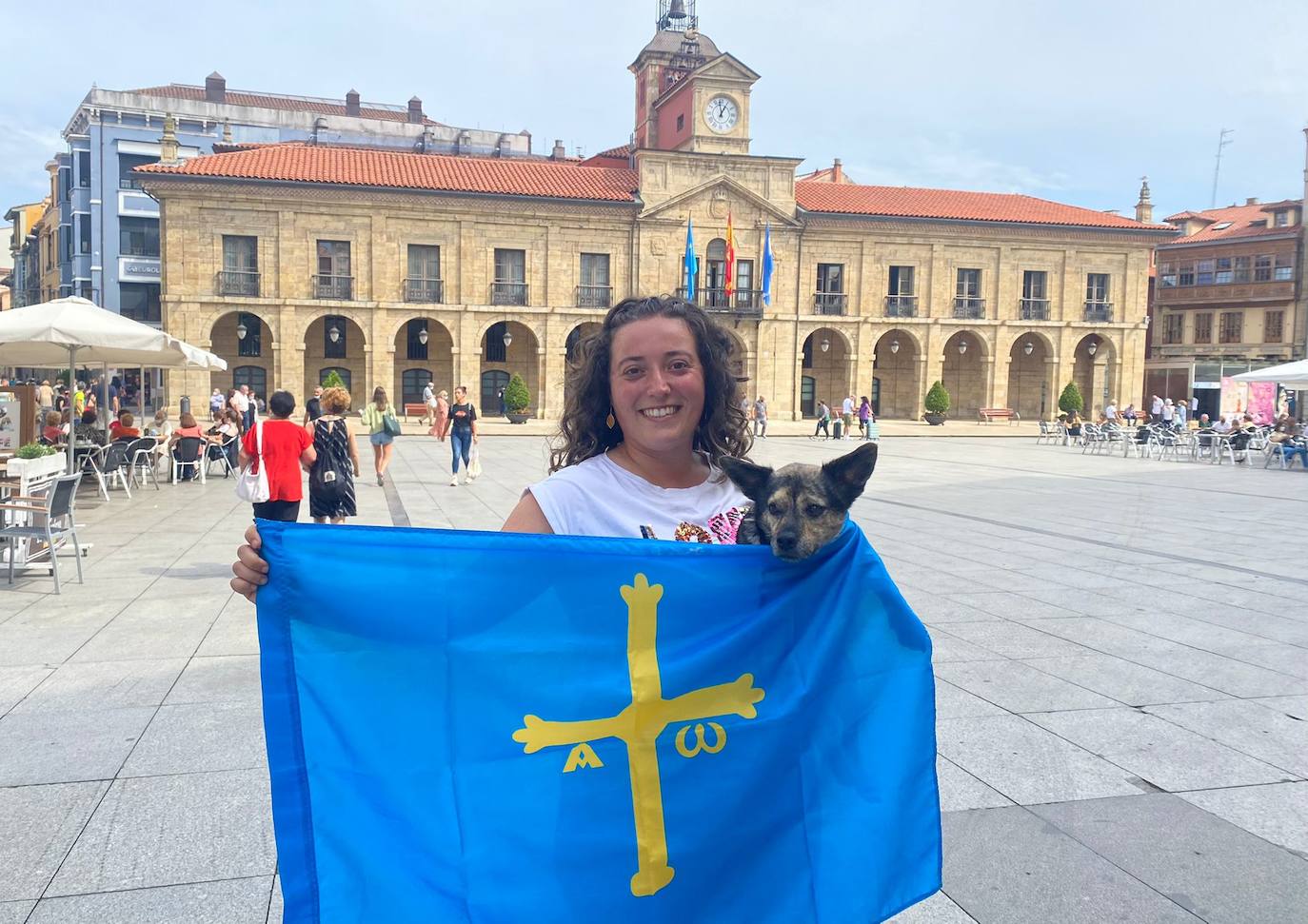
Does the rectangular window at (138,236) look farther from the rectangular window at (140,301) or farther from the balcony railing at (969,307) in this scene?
the balcony railing at (969,307)

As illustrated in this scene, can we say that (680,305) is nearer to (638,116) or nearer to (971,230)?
(971,230)

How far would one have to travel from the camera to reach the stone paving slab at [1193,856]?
3000 millimetres

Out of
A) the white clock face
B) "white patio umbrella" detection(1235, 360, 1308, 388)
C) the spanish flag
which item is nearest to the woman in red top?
"white patio umbrella" detection(1235, 360, 1308, 388)

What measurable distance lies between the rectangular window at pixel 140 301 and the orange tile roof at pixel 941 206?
30.7m

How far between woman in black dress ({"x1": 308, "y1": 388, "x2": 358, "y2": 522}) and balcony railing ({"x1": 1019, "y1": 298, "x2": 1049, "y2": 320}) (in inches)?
1683

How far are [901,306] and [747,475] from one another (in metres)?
44.2

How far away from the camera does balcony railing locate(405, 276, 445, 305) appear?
129ft

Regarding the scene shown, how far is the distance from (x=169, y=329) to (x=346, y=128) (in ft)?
84.4

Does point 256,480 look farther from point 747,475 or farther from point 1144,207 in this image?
point 1144,207

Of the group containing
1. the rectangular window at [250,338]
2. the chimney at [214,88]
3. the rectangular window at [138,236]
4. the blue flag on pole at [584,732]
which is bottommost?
the blue flag on pole at [584,732]

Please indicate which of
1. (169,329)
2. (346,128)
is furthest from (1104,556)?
(346,128)

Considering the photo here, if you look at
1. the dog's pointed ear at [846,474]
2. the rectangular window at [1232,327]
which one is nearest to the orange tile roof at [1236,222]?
the rectangular window at [1232,327]

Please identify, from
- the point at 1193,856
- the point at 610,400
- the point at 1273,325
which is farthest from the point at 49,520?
the point at 1273,325

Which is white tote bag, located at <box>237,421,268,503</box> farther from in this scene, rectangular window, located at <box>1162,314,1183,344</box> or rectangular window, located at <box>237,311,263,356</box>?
rectangular window, located at <box>1162,314,1183,344</box>
